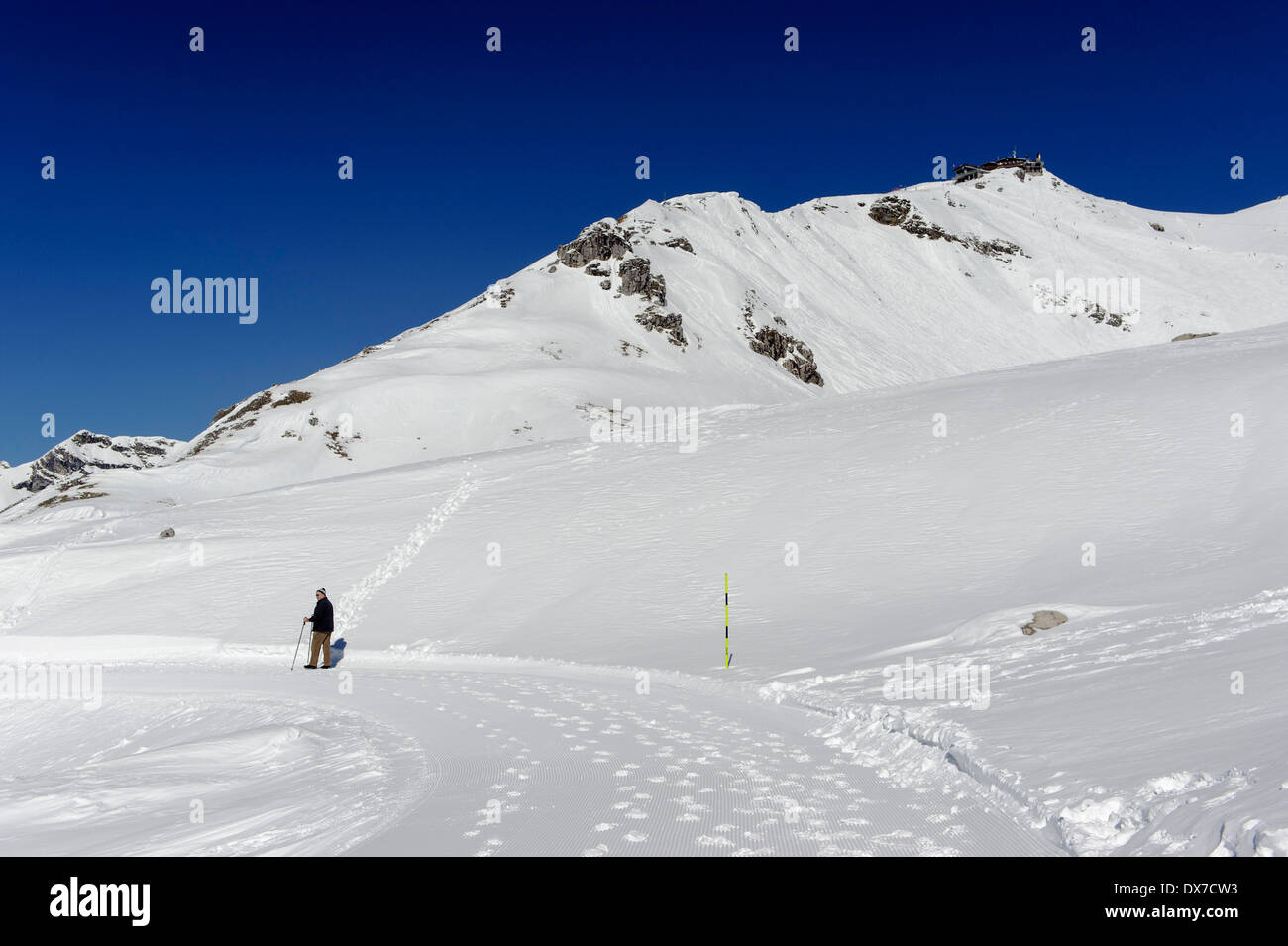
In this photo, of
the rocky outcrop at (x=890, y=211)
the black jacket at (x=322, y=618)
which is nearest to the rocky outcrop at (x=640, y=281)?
the rocky outcrop at (x=890, y=211)

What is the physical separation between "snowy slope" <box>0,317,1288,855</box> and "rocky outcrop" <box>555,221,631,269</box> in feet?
254

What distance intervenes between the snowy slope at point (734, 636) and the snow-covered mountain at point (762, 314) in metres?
40.3

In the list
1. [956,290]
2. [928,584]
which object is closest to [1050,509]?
[928,584]

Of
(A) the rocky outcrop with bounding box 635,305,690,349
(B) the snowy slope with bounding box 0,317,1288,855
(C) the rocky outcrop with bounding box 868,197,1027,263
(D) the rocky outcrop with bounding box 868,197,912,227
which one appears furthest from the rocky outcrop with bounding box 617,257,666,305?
(B) the snowy slope with bounding box 0,317,1288,855

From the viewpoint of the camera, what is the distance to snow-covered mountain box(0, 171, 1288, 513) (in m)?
76.1

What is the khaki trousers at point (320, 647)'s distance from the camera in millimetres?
18250

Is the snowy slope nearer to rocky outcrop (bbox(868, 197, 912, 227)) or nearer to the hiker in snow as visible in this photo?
the hiker in snow

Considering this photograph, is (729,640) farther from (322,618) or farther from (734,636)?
(322,618)

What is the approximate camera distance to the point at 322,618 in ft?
59.8

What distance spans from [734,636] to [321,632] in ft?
27.3

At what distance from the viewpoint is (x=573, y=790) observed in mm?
7578

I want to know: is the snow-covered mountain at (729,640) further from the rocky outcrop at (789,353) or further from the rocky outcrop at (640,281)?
the rocky outcrop at (640,281)

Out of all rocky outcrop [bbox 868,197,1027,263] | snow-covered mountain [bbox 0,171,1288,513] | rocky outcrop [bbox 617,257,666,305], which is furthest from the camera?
rocky outcrop [bbox 868,197,1027,263]
